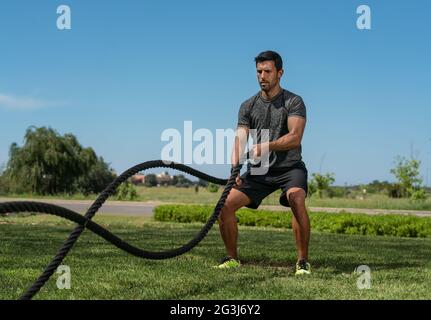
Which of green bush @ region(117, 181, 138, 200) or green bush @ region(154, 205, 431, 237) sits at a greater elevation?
green bush @ region(117, 181, 138, 200)

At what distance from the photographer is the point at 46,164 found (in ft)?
112

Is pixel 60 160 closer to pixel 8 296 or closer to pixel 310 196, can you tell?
pixel 310 196

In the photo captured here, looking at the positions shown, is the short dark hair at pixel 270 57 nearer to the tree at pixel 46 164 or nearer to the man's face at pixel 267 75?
the man's face at pixel 267 75

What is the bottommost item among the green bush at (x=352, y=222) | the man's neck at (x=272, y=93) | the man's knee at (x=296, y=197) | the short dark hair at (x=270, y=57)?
the green bush at (x=352, y=222)

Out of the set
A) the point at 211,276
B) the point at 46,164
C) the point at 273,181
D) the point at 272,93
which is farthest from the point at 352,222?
the point at 46,164

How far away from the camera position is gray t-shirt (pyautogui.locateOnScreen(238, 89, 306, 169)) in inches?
210

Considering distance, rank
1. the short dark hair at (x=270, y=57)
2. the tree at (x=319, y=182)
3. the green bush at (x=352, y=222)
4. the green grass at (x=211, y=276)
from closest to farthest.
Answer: the green grass at (x=211, y=276), the short dark hair at (x=270, y=57), the green bush at (x=352, y=222), the tree at (x=319, y=182)

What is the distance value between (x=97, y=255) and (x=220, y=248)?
176 centimetres

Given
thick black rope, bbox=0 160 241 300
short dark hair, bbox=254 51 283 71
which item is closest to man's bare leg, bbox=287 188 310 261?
thick black rope, bbox=0 160 241 300

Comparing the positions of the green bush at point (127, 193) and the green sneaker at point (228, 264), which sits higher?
the green bush at point (127, 193)

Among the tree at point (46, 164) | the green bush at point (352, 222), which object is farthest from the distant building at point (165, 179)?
the green bush at point (352, 222)

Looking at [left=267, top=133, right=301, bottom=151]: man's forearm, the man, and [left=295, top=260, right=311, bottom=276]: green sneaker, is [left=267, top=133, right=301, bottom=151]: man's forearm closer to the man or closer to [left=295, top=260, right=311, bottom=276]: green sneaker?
the man

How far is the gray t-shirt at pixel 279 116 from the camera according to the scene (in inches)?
210

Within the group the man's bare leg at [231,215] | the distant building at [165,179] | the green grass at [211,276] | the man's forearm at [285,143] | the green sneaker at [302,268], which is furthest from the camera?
the distant building at [165,179]
